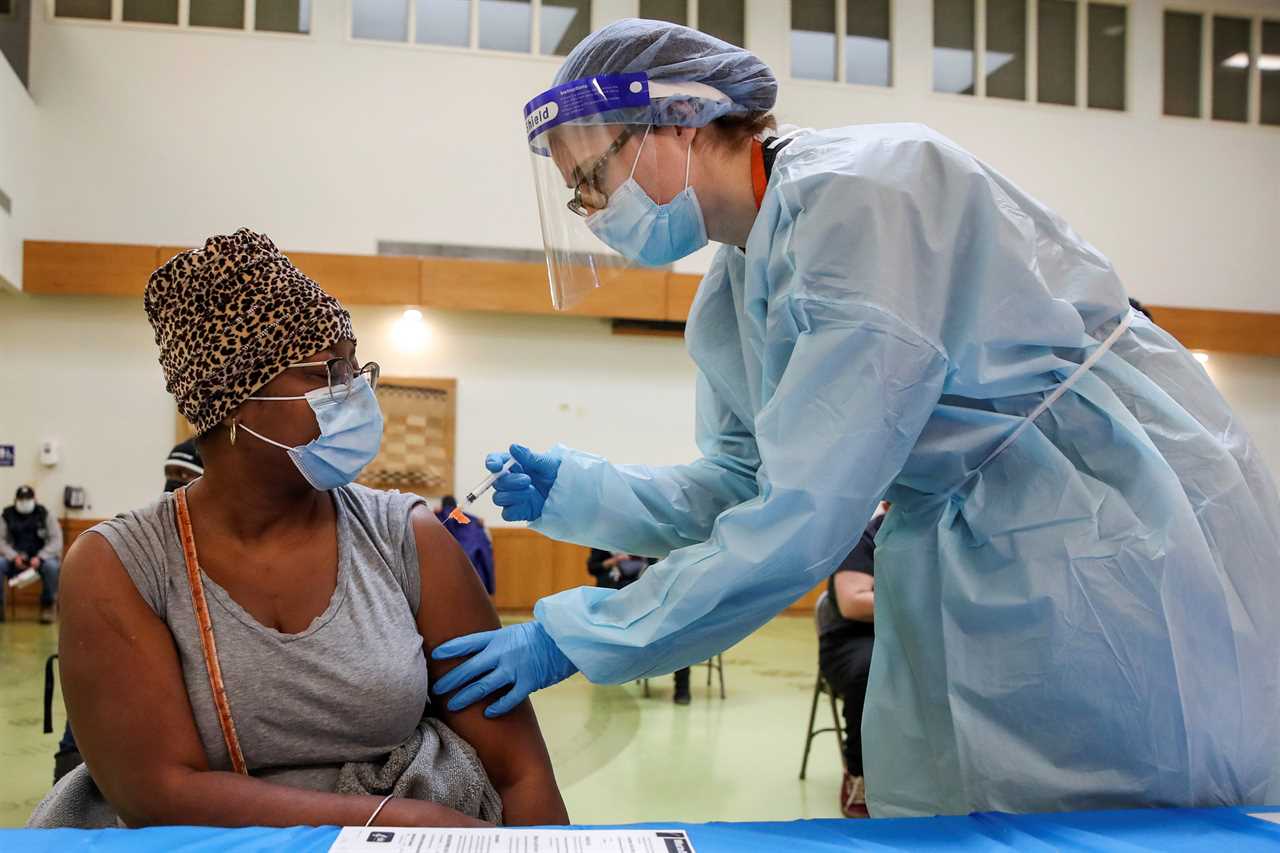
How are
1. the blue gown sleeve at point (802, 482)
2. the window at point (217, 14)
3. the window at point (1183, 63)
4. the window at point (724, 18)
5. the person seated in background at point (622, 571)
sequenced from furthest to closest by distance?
the window at point (1183, 63)
the window at point (724, 18)
the window at point (217, 14)
the person seated in background at point (622, 571)
the blue gown sleeve at point (802, 482)

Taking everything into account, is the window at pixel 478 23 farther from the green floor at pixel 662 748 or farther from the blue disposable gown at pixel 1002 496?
the blue disposable gown at pixel 1002 496

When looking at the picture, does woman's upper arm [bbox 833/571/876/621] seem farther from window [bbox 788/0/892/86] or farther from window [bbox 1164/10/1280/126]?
window [bbox 1164/10/1280/126]

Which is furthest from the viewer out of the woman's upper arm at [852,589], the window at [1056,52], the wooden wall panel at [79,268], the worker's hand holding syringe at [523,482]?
the window at [1056,52]

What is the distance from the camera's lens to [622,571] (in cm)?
526

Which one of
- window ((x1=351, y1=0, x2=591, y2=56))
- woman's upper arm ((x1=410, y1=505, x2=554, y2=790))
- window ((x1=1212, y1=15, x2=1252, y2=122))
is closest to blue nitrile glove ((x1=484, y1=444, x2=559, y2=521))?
woman's upper arm ((x1=410, y1=505, x2=554, y2=790))

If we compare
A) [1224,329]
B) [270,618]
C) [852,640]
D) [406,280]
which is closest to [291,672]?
[270,618]

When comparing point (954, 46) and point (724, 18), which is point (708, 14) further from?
point (954, 46)

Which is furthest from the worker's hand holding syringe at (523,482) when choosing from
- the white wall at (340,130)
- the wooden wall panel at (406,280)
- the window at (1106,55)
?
the window at (1106,55)

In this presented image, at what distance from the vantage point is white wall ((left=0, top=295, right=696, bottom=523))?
8.19m

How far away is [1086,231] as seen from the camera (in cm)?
973

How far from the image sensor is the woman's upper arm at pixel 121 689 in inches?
45.9

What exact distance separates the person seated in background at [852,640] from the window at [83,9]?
322 inches

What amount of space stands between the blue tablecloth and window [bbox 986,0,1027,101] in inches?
385

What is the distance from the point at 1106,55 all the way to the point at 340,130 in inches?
287
